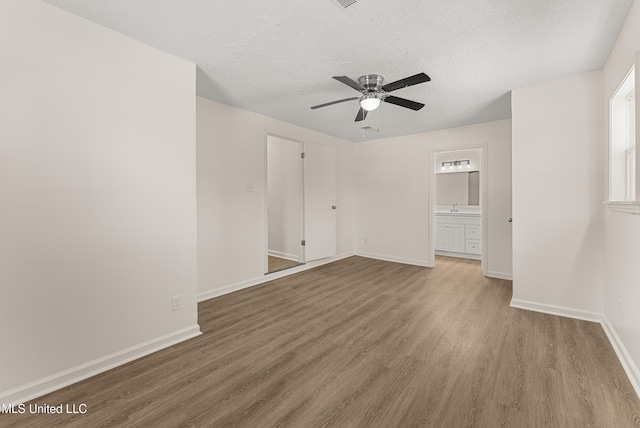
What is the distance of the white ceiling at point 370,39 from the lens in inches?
69.8

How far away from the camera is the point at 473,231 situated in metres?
5.51

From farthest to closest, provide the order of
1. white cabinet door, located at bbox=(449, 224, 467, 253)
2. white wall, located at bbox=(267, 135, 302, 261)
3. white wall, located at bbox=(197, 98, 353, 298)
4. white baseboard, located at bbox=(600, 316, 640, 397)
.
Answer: white cabinet door, located at bbox=(449, 224, 467, 253) → white wall, located at bbox=(267, 135, 302, 261) → white wall, located at bbox=(197, 98, 353, 298) → white baseboard, located at bbox=(600, 316, 640, 397)

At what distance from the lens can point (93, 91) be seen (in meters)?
1.92

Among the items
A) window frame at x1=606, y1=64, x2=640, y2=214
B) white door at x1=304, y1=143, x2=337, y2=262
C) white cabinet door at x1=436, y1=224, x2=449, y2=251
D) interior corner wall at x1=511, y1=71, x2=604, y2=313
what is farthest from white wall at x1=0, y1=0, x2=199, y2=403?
white cabinet door at x1=436, y1=224, x2=449, y2=251

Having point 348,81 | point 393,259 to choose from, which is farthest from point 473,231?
point 348,81

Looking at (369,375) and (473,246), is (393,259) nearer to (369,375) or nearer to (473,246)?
(473,246)

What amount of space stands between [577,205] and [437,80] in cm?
191

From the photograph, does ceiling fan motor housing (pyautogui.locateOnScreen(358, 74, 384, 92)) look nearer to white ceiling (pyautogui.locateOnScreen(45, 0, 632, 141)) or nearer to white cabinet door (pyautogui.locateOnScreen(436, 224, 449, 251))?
white ceiling (pyautogui.locateOnScreen(45, 0, 632, 141))

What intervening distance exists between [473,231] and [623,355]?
3.69 meters

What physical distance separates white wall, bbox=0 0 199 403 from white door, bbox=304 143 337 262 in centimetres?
258

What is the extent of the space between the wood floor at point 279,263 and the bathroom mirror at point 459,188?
3.95 metres

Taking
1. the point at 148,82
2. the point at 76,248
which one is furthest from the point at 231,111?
the point at 76,248

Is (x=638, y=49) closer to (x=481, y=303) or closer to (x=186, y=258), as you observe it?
(x=481, y=303)

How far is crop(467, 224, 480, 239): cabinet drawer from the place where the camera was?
17.9 feet
